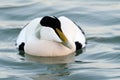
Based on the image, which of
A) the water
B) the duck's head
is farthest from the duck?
the water

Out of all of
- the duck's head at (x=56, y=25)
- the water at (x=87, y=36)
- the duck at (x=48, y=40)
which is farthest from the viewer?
the duck at (x=48, y=40)

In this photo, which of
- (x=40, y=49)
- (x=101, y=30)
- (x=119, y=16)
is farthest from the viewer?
(x=119, y=16)

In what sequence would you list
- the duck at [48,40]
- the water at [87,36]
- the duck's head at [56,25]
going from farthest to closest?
the duck at [48,40] < the duck's head at [56,25] < the water at [87,36]

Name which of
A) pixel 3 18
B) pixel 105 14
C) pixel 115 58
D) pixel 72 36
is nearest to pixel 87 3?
pixel 105 14

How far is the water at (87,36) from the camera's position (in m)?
9.97

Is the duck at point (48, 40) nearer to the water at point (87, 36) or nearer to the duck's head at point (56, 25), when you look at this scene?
the duck's head at point (56, 25)

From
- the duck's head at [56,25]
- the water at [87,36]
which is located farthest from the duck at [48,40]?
the water at [87,36]

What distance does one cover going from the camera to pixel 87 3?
1533 cm

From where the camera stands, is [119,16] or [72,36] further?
[119,16]

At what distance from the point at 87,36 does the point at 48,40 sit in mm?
1163

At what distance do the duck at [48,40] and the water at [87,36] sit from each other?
21 centimetres

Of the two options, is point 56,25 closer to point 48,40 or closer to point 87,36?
point 48,40

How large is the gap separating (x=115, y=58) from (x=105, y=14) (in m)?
3.43

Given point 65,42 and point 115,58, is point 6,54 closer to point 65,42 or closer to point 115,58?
point 65,42
